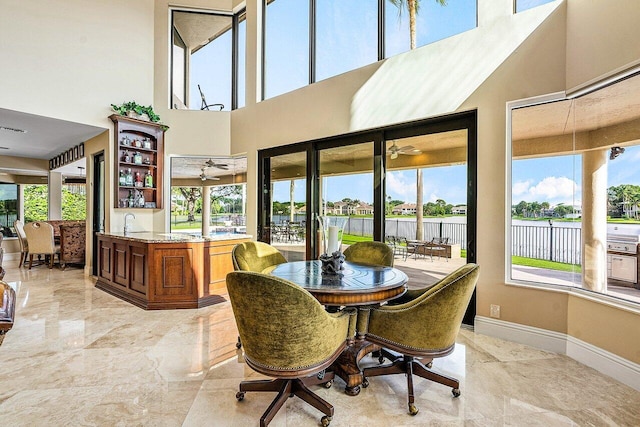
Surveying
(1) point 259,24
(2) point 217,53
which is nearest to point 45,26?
(2) point 217,53

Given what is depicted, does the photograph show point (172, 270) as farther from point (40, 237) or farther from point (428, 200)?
point (40, 237)

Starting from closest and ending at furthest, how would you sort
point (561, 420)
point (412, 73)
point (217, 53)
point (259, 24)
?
point (561, 420) < point (412, 73) < point (259, 24) < point (217, 53)

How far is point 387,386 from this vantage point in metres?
2.33

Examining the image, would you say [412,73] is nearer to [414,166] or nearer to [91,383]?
[414,166]

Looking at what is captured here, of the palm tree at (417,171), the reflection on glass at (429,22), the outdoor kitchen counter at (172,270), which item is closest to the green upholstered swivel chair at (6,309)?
the outdoor kitchen counter at (172,270)

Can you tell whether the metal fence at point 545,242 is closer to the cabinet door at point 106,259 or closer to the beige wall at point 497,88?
the beige wall at point 497,88

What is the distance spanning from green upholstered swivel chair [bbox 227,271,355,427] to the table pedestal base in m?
0.35

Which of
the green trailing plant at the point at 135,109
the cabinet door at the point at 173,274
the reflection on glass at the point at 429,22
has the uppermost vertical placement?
the reflection on glass at the point at 429,22

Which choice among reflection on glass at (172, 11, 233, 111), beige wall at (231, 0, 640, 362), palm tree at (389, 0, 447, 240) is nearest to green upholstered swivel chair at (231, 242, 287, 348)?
palm tree at (389, 0, 447, 240)

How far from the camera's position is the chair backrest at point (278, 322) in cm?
168

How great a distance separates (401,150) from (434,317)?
257 centimetres

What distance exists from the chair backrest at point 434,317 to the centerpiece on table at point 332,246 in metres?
0.54

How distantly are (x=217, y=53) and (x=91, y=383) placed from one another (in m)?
6.06

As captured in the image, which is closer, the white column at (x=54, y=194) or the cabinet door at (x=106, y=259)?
the cabinet door at (x=106, y=259)
